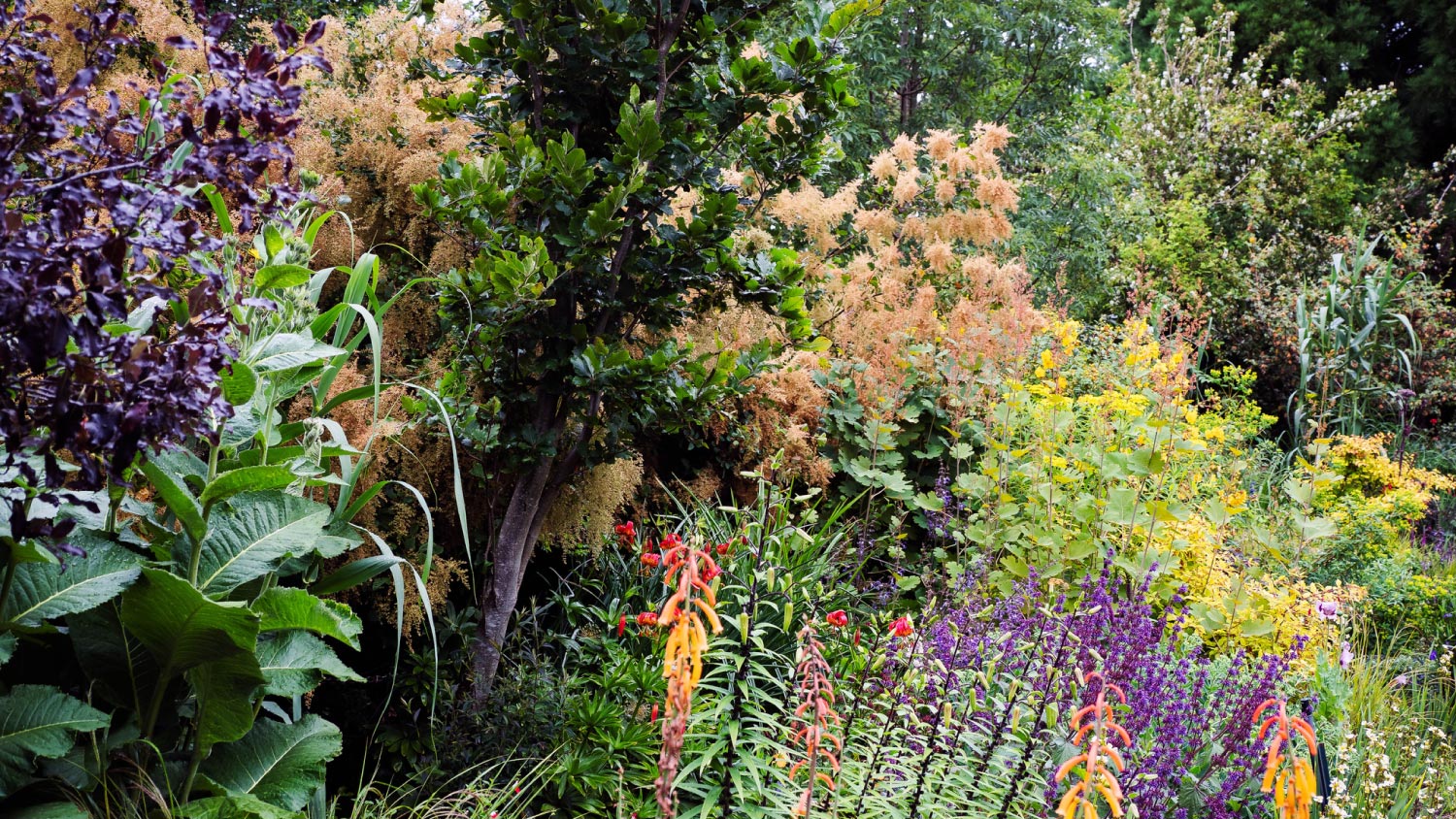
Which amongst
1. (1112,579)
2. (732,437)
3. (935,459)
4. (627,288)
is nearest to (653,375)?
(627,288)

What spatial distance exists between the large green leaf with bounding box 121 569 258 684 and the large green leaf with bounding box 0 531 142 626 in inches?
2.0

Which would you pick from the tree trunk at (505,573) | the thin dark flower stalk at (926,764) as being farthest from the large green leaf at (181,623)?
the thin dark flower stalk at (926,764)

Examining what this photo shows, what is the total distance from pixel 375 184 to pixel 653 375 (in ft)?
5.61

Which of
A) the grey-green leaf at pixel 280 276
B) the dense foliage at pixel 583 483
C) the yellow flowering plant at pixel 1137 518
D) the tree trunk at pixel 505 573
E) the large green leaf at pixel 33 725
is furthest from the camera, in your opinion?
the yellow flowering plant at pixel 1137 518

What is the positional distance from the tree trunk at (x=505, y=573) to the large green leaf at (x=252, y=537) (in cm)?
100

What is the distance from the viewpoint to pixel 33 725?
66.6 inches

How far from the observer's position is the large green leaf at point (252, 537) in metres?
1.94

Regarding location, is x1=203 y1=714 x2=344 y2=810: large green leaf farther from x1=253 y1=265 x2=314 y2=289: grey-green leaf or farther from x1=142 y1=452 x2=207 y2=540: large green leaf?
x1=253 y1=265 x2=314 y2=289: grey-green leaf

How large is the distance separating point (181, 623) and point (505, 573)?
1268mm

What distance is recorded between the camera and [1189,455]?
4.73 m

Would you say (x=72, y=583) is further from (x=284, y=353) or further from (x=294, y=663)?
(x=284, y=353)

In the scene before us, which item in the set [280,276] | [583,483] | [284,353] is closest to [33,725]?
[284,353]

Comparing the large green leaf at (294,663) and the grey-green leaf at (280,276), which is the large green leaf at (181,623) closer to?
the large green leaf at (294,663)

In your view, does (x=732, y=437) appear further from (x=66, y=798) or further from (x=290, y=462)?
(x=66, y=798)
